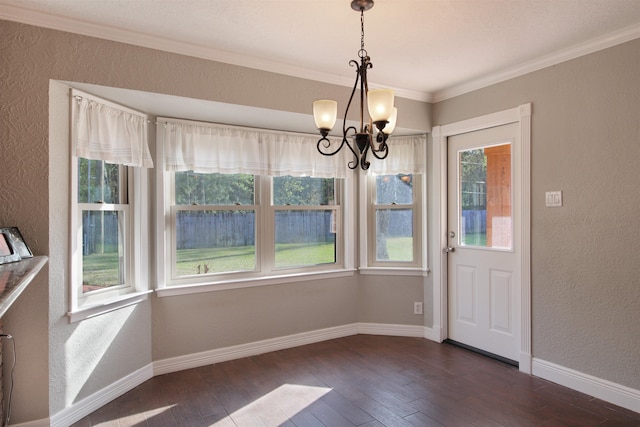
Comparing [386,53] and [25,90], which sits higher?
[386,53]

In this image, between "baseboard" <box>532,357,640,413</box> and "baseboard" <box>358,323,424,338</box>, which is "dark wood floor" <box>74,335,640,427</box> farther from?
"baseboard" <box>358,323,424,338</box>

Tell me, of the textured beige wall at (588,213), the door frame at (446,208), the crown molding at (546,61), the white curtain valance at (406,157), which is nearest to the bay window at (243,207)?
the white curtain valance at (406,157)

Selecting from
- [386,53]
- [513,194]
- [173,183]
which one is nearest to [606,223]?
[513,194]

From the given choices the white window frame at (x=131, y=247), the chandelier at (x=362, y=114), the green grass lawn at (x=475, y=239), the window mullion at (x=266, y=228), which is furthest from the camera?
the window mullion at (x=266, y=228)

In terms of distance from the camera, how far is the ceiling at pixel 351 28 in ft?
7.06

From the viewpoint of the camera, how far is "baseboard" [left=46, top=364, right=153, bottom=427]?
2306mm

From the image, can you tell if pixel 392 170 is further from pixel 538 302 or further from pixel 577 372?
pixel 577 372

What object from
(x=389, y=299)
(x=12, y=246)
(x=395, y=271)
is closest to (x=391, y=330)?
(x=389, y=299)

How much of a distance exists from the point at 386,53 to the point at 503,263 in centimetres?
205

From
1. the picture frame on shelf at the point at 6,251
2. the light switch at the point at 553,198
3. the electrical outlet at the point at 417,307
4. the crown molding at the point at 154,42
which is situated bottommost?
the electrical outlet at the point at 417,307

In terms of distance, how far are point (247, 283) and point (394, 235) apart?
1.66 meters

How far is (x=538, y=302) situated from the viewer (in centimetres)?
296

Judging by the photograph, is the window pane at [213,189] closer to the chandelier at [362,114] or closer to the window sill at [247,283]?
the window sill at [247,283]

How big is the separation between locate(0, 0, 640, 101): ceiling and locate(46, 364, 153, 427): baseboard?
93.7 inches
